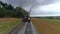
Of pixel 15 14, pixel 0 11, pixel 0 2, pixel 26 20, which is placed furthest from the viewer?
pixel 0 2

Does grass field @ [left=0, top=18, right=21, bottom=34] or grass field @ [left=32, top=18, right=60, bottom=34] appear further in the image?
grass field @ [left=0, top=18, right=21, bottom=34]

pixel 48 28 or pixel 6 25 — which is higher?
pixel 48 28

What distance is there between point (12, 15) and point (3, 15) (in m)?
7.53

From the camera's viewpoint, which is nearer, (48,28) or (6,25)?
(48,28)

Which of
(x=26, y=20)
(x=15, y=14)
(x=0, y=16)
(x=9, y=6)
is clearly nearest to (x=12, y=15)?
(x=15, y=14)

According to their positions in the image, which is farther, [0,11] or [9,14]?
[9,14]

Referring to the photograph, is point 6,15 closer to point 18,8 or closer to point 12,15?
point 12,15

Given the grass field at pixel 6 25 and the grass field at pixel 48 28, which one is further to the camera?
the grass field at pixel 6 25

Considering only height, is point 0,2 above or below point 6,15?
above

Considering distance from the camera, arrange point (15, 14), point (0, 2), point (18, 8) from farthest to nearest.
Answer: point (0, 2)
point (18, 8)
point (15, 14)

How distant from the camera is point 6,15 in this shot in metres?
91.9

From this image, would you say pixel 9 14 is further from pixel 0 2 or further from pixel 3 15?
pixel 0 2

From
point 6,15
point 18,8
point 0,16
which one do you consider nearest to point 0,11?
point 0,16

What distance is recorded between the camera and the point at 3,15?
8581 cm
